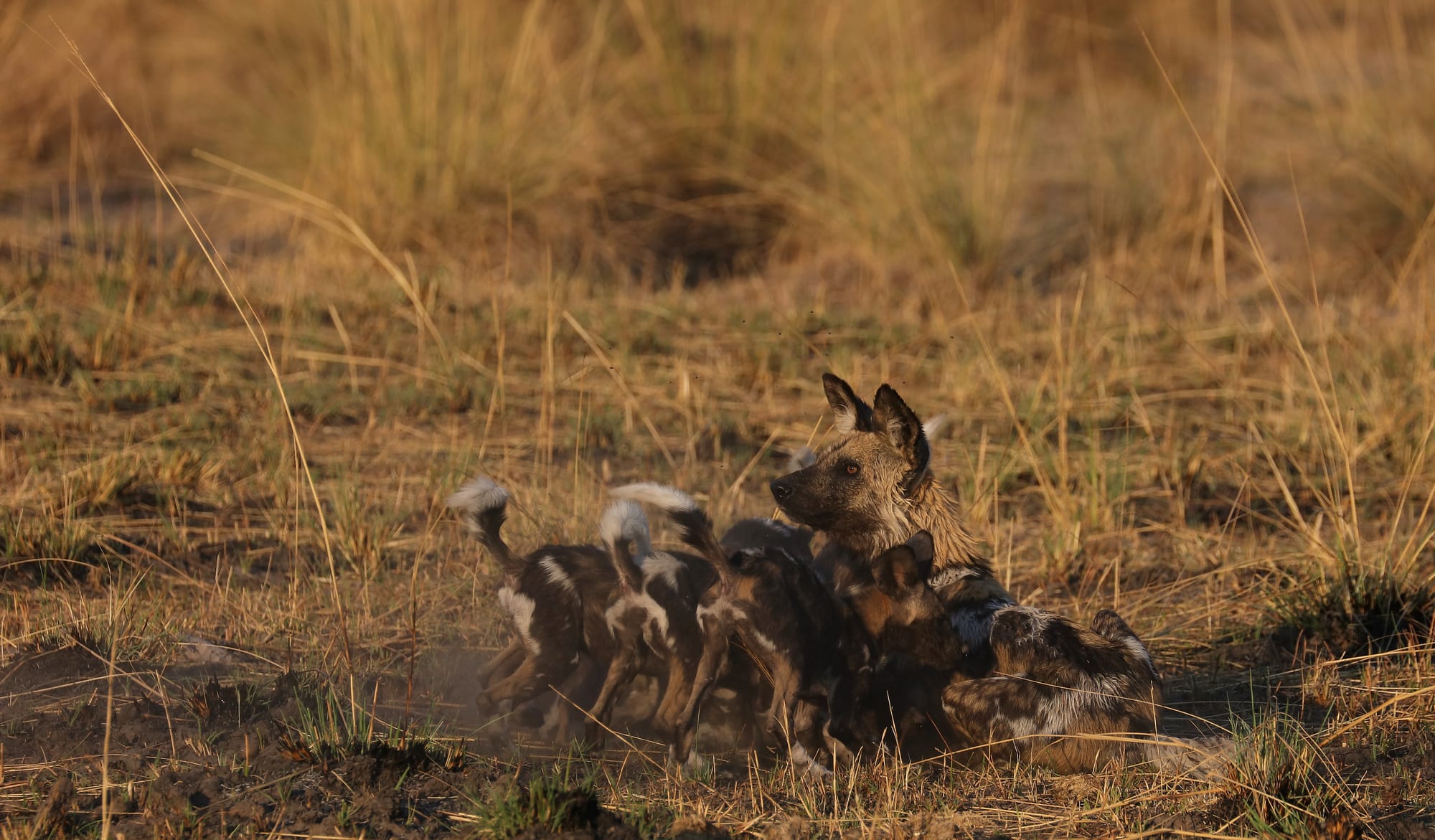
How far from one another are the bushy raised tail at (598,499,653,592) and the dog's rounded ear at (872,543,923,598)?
0.70m

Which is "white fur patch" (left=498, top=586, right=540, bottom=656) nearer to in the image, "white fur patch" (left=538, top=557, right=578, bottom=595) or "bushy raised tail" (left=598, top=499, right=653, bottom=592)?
"white fur patch" (left=538, top=557, right=578, bottom=595)

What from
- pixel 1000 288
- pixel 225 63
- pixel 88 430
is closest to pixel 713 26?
pixel 1000 288

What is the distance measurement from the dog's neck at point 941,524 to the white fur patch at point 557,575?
115 cm

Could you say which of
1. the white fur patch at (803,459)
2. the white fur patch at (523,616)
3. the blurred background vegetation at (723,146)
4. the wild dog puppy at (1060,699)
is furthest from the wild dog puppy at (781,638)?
the blurred background vegetation at (723,146)

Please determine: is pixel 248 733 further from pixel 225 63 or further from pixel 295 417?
pixel 225 63

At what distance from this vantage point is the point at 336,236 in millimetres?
9367

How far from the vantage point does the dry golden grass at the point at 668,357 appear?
4.36m

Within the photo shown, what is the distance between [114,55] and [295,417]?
626cm

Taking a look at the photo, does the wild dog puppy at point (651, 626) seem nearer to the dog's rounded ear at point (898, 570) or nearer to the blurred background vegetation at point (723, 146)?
the dog's rounded ear at point (898, 570)

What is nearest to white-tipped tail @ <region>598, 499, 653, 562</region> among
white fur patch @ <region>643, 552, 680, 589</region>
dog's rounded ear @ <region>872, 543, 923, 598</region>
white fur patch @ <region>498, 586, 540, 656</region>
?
white fur patch @ <region>643, 552, 680, 589</region>

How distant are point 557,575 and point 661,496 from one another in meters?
0.54

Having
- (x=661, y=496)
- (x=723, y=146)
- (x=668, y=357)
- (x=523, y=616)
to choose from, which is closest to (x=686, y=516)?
(x=661, y=496)

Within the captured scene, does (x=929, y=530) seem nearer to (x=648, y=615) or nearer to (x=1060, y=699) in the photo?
(x=1060, y=699)

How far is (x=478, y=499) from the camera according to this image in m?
4.59
